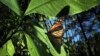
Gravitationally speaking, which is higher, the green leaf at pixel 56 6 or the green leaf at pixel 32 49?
the green leaf at pixel 56 6

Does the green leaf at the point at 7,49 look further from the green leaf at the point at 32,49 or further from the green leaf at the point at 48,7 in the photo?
the green leaf at the point at 48,7

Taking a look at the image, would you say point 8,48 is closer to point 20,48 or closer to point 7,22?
point 7,22

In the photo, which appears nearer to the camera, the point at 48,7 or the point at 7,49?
the point at 48,7

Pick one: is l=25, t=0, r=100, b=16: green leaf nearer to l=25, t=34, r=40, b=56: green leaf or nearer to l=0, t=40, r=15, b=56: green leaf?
l=25, t=34, r=40, b=56: green leaf

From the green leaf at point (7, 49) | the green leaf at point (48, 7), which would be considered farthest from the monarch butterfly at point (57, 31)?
the green leaf at point (7, 49)

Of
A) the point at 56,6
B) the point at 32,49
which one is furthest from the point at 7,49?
the point at 56,6

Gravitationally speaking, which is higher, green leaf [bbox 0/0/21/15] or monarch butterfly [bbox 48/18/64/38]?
green leaf [bbox 0/0/21/15]

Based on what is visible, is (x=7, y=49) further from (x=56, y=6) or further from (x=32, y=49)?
(x=56, y=6)

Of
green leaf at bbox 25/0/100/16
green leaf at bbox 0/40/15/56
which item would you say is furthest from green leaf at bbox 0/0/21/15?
green leaf at bbox 0/40/15/56
